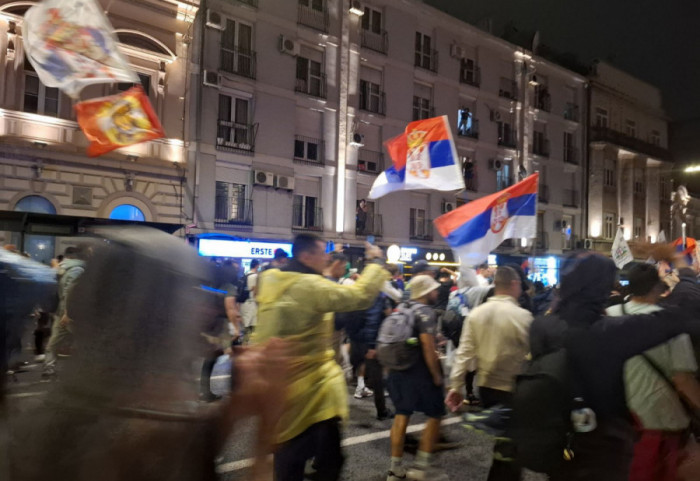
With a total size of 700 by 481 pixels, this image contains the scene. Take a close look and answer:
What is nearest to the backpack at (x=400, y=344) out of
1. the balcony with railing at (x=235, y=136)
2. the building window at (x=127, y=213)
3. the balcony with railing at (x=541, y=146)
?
the building window at (x=127, y=213)

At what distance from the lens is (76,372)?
57.2 inches

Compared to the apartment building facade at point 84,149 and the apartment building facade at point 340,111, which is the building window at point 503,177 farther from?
the apartment building facade at point 84,149

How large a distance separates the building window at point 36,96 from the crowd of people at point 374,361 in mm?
13353

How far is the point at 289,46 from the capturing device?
2208 cm

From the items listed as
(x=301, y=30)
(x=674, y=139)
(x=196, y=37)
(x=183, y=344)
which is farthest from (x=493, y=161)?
(x=183, y=344)

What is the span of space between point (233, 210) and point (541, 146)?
19.5 meters

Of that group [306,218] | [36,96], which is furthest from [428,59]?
[36,96]

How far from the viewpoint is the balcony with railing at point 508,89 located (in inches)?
1208

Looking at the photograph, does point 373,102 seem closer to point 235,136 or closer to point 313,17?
point 313,17

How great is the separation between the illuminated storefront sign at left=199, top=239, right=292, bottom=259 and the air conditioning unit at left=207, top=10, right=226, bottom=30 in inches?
291

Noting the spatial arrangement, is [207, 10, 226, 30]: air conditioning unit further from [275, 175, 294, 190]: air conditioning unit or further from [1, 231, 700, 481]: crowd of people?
[1, 231, 700, 481]: crowd of people

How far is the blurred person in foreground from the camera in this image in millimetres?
1409

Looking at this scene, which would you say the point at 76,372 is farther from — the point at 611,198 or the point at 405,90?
the point at 611,198

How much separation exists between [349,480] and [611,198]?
3489 centimetres
